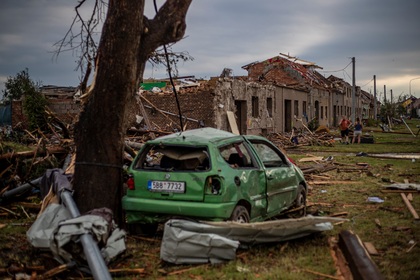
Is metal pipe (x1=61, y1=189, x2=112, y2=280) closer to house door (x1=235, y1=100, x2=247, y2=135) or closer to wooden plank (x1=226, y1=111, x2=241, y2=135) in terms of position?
wooden plank (x1=226, y1=111, x2=241, y2=135)

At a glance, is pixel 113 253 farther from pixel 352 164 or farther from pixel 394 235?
pixel 352 164

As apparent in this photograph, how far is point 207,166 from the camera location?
6.92 meters

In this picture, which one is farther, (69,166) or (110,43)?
(69,166)

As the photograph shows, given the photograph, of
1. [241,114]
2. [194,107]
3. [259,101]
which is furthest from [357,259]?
[259,101]

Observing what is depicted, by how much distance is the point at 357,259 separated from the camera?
16.8 feet

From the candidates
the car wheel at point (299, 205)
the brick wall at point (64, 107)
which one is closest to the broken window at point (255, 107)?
the brick wall at point (64, 107)

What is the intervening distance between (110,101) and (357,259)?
3928 millimetres

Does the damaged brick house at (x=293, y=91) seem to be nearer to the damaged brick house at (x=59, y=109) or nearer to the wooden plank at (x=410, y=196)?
the damaged brick house at (x=59, y=109)

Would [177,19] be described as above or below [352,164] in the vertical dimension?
above

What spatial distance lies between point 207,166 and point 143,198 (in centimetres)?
108

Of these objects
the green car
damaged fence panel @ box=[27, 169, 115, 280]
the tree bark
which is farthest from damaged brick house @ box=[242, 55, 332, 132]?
damaged fence panel @ box=[27, 169, 115, 280]

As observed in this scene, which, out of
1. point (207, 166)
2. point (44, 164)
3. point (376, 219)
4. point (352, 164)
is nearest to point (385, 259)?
point (376, 219)

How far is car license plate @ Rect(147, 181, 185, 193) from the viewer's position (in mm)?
6355

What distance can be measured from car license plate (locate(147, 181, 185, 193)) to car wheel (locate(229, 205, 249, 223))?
2.54ft
